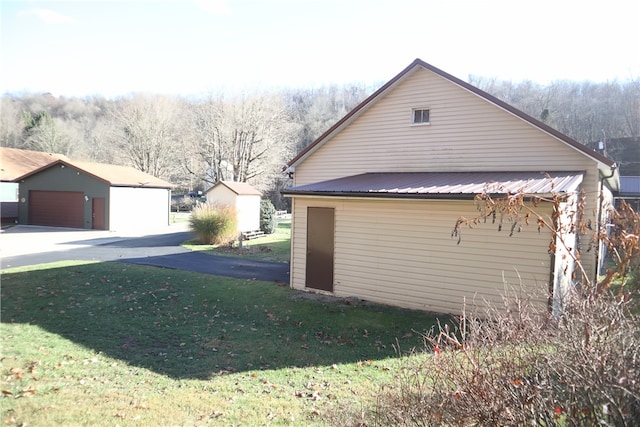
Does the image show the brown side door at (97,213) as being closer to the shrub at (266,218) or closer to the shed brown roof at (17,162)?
the shed brown roof at (17,162)

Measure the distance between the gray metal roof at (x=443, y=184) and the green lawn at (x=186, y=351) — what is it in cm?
298

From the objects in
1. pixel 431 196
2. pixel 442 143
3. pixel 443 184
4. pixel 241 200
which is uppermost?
pixel 442 143

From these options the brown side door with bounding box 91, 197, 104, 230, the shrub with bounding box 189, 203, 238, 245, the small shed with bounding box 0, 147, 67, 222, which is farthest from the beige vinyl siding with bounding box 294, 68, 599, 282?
the small shed with bounding box 0, 147, 67, 222

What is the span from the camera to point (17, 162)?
36625 millimetres

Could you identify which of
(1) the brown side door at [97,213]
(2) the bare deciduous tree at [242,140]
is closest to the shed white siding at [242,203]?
(1) the brown side door at [97,213]

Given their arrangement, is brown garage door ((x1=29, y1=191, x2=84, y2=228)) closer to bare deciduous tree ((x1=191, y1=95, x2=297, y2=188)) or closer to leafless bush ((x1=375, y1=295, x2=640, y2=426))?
bare deciduous tree ((x1=191, y1=95, x2=297, y2=188))

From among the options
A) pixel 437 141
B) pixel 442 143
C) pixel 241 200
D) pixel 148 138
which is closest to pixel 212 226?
pixel 241 200

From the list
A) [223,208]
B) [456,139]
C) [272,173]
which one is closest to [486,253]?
[456,139]

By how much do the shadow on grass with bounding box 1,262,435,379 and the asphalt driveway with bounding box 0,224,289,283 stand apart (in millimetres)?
2268

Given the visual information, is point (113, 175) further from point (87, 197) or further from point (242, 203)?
point (242, 203)

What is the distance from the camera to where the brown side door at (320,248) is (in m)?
12.1

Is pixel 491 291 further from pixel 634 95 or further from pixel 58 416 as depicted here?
pixel 634 95

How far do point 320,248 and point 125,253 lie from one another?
10.9m

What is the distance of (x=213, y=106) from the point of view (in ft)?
159
